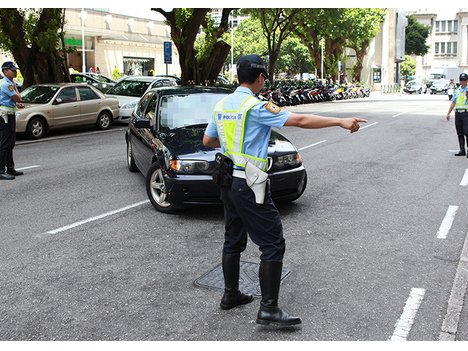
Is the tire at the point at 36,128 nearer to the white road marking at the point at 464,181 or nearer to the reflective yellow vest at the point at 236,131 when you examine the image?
the white road marking at the point at 464,181

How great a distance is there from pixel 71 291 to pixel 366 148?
9.22 m

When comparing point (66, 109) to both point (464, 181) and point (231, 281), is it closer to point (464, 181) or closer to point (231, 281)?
point (464, 181)

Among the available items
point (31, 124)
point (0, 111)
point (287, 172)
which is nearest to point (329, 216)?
point (287, 172)

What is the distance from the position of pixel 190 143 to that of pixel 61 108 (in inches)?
371

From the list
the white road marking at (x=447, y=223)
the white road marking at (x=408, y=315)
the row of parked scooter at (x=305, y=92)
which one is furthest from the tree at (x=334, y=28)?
the white road marking at (x=408, y=315)

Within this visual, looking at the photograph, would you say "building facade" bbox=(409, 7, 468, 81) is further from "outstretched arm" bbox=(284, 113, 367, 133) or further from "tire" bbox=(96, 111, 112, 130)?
"outstretched arm" bbox=(284, 113, 367, 133)

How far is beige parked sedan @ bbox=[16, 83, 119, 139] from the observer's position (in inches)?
542

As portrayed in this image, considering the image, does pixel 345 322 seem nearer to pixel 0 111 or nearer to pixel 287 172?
pixel 287 172

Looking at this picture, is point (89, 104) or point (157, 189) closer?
point (157, 189)

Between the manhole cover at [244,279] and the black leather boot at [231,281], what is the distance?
11.4 inches

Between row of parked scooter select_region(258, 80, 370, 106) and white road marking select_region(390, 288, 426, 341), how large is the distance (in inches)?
890

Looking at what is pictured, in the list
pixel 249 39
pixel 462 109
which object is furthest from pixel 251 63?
pixel 249 39

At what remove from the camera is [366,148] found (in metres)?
12.0

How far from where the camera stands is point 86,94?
51.0 feet
